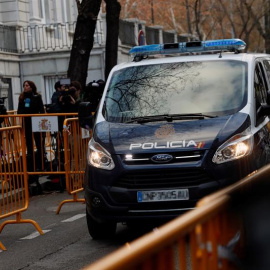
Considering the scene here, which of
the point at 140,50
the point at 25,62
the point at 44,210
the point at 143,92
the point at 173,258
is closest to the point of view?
the point at 173,258

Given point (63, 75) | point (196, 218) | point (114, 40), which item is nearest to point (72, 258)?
point (196, 218)

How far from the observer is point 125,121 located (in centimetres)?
974

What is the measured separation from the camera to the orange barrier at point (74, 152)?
13352 millimetres

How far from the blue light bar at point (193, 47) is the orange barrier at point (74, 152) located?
2580mm

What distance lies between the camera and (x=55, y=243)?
9.75 m

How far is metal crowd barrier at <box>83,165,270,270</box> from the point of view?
273cm

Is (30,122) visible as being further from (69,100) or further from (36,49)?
(36,49)

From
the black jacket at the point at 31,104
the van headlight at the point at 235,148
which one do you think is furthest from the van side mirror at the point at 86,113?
the black jacket at the point at 31,104

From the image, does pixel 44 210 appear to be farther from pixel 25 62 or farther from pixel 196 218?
pixel 25 62

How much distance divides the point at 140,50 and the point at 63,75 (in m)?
25.4

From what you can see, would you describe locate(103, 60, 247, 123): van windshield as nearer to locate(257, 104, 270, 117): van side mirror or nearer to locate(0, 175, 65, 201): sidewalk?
locate(257, 104, 270, 117): van side mirror

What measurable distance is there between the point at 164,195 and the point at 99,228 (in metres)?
1.10

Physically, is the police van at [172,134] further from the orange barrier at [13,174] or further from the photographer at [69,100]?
the photographer at [69,100]

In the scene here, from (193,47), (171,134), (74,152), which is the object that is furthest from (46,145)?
(171,134)
